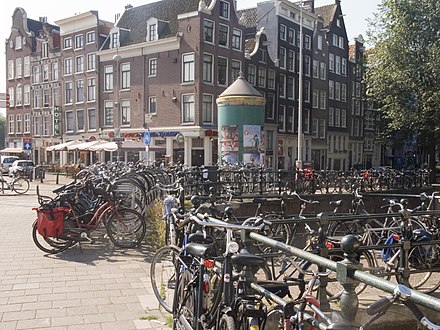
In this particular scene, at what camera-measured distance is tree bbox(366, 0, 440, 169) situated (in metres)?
23.5

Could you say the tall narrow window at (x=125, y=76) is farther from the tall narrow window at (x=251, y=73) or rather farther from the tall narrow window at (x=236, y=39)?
the tall narrow window at (x=251, y=73)

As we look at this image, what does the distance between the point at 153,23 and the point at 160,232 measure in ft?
88.5

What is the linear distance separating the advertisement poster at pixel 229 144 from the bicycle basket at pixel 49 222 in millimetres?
10803

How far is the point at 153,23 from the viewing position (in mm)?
32406

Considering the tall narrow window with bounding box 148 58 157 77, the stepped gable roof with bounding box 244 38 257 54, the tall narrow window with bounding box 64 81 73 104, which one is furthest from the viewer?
the tall narrow window with bounding box 64 81 73 104

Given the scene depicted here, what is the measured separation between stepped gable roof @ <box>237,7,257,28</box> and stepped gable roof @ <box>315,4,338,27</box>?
30.6 ft

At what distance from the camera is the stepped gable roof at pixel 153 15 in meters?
32.0

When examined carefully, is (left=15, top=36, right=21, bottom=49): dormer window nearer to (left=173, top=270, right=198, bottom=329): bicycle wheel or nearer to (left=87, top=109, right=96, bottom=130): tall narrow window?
(left=87, top=109, right=96, bottom=130): tall narrow window

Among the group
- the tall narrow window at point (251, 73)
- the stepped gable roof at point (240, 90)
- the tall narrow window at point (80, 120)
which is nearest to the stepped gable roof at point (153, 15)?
the tall narrow window at point (251, 73)

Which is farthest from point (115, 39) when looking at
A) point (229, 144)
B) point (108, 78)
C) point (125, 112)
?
point (229, 144)

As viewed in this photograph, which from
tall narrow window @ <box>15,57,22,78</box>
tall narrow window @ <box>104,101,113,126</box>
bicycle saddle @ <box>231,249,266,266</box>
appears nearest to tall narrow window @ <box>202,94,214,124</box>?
tall narrow window @ <box>104,101,113,126</box>

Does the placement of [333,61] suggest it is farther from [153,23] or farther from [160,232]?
[160,232]

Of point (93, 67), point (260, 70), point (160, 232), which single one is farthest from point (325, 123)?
point (160, 232)

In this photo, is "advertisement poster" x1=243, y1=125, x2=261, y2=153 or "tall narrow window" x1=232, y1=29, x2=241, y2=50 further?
"tall narrow window" x1=232, y1=29, x2=241, y2=50
